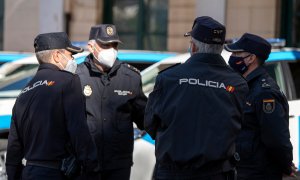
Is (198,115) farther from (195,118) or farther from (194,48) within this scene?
(194,48)

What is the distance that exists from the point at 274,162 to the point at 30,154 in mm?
1670

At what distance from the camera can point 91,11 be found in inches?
631

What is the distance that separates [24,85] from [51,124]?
4.26 m

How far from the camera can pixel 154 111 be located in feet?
14.5

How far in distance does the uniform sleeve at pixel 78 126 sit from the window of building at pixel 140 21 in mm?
11252

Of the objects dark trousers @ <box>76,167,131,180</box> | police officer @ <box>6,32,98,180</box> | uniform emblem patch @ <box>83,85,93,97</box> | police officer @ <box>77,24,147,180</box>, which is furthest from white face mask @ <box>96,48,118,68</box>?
police officer @ <box>6,32,98,180</box>

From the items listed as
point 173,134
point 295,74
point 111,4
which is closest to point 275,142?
point 173,134

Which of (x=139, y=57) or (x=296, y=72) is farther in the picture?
(x=139, y=57)

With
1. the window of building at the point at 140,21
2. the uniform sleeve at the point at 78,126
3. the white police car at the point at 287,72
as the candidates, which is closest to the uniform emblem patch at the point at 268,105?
the uniform sleeve at the point at 78,126

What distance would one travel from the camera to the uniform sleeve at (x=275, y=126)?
493cm

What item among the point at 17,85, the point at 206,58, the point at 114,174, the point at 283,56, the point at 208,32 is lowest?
the point at 114,174

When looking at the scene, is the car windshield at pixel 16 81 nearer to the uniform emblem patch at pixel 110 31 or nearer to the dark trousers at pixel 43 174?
the uniform emblem patch at pixel 110 31

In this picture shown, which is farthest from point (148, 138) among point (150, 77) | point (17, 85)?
point (17, 85)

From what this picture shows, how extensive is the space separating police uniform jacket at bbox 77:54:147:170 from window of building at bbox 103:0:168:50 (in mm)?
10110
